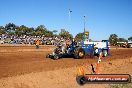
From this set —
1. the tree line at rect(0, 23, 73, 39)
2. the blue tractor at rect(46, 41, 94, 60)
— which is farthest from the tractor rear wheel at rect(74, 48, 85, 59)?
the tree line at rect(0, 23, 73, 39)

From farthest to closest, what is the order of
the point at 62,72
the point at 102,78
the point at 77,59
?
the point at 77,59 → the point at 62,72 → the point at 102,78

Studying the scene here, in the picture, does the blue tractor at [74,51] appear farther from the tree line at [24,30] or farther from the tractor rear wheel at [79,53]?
the tree line at [24,30]

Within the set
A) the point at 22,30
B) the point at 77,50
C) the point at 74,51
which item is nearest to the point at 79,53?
the point at 77,50

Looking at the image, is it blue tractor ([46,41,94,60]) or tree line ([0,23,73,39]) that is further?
tree line ([0,23,73,39])

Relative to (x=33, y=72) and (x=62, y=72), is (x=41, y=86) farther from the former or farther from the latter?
(x=62, y=72)

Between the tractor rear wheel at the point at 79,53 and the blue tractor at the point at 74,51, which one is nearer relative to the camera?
the blue tractor at the point at 74,51

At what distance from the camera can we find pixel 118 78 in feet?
23.2

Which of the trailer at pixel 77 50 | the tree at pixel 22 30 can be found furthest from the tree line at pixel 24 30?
the trailer at pixel 77 50

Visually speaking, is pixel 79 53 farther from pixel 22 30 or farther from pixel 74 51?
pixel 22 30

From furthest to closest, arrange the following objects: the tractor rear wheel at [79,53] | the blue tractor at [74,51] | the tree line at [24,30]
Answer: the tree line at [24,30] < the tractor rear wheel at [79,53] < the blue tractor at [74,51]

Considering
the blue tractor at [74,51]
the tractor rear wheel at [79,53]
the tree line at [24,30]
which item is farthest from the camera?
the tree line at [24,30]

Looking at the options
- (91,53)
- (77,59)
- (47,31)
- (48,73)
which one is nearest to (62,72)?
(48,73)

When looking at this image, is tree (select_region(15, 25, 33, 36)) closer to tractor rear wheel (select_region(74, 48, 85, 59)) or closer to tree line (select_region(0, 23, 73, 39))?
tree line (select_region(0, 23, 73, 39))

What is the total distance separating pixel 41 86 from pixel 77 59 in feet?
26.8
